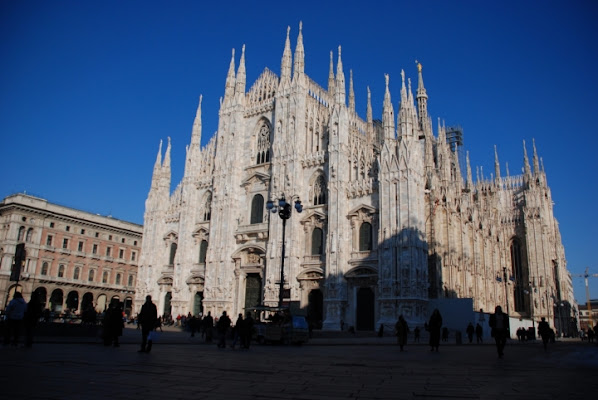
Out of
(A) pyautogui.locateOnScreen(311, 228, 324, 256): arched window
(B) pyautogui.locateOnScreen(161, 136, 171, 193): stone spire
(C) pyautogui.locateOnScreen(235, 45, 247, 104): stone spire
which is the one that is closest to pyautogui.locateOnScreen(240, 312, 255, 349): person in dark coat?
(A) pyautogui.locateOnScreen(311, 228, 324, 256): arched window

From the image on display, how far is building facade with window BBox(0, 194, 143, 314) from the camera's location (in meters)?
51.9

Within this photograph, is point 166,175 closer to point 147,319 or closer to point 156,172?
point 156,172

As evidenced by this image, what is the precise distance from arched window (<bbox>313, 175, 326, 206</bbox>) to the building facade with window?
95.2 ft

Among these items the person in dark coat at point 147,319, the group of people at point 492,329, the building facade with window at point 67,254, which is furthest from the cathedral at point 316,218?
the building facade with window at point 67,254

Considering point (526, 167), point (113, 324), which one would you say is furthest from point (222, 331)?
point (526, 167)

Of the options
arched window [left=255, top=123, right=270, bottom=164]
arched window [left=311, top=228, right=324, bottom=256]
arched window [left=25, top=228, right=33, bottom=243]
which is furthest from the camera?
arched window [left=25, top=228, right=33, bottom=243]

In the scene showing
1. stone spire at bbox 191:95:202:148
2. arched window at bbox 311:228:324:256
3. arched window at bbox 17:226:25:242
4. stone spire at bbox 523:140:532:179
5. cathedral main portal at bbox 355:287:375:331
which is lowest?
cathedral main portal at bbox 355:287:375:331

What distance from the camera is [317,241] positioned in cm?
3672

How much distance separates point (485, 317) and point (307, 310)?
1289 centimetres

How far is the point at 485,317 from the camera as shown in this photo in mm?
35531

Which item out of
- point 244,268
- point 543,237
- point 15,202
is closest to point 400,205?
point 244,268

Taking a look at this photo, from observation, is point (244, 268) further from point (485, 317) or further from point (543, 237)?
point (543, 237)

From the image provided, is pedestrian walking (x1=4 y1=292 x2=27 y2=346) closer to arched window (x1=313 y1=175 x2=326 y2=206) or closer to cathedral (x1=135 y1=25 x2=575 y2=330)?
cathedral (x1=135 y1=25 x2=575 y2=330)

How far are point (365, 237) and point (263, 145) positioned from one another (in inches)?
539
